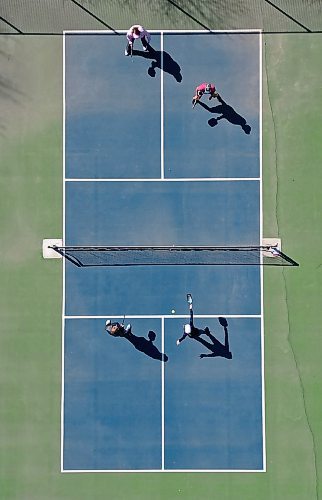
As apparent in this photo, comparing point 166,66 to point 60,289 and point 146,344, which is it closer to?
point 60,289

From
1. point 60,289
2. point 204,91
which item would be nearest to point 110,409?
point 60,289

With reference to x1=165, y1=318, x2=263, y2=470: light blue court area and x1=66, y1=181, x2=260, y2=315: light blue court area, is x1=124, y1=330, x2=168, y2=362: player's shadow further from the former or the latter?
x1=66, y1=181, x2=260, y2=315: light blue court area

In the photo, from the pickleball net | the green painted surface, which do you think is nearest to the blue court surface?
the pickleball net

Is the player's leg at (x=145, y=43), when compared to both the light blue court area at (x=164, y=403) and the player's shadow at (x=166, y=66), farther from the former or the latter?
the light blue court area at (x=164, y=403)

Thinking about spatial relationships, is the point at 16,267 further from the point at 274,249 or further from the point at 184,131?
the point at 274,249

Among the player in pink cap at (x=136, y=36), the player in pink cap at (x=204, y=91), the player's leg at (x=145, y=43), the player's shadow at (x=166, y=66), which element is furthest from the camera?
the player's shadow at (x=166, y=66)

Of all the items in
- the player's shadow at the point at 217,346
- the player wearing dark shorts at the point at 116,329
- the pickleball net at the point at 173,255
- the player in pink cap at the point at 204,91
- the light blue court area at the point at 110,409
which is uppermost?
the player in pink cap at the point at 204,91

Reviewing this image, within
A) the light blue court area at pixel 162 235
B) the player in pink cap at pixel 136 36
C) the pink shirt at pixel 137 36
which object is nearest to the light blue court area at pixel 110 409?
the light blue court area at pixel 162 235

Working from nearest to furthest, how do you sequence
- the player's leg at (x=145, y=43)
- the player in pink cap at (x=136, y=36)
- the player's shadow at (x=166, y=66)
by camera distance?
the player in pink cap at (x=136, y=36), the player's leg at (x=145, y=43), the player's shadow at (x=166, y=66)
